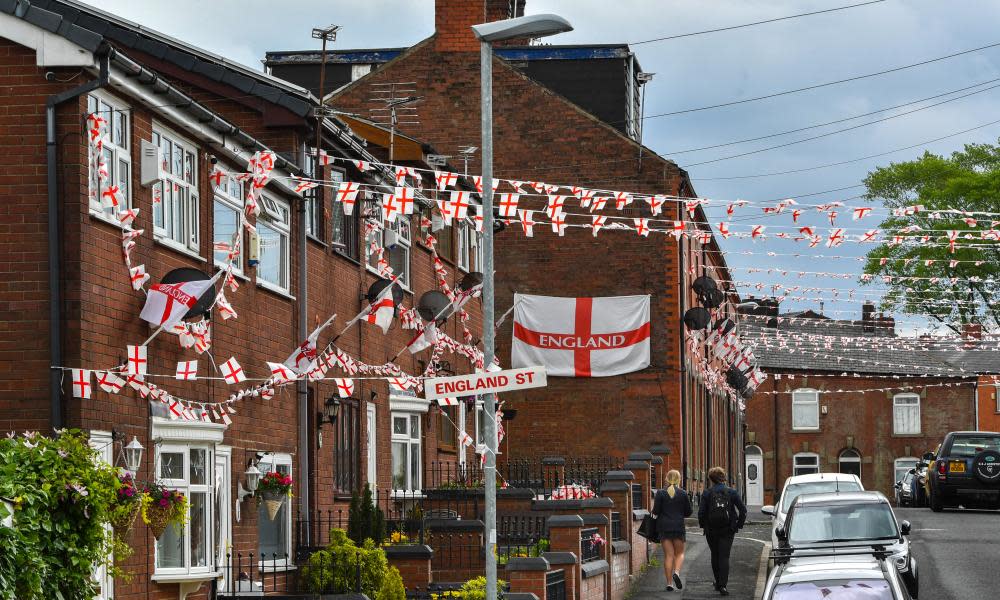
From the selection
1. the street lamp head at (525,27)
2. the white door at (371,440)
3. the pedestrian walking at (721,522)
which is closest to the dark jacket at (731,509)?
the pedestrian walking at (721,522)

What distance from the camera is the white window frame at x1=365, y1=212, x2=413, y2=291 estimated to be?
24.0 meters

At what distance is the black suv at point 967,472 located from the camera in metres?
32.8

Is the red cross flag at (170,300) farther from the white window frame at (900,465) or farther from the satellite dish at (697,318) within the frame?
the white window frame at (900,465)

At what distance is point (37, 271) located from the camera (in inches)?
564

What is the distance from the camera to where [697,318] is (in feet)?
116

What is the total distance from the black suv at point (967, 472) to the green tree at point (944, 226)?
2487 centimetres

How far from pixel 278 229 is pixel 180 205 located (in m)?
3.23

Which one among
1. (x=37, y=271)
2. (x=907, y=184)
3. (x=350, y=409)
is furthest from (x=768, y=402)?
(x=37, y=271)

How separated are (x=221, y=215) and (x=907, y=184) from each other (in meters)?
50.3

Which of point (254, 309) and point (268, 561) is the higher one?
point (254, 309)

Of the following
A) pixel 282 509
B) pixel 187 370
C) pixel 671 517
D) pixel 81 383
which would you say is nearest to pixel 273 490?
pixel 282 509

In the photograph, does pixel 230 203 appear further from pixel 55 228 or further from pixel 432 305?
pixel 432 305

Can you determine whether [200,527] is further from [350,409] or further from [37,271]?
[350,409]

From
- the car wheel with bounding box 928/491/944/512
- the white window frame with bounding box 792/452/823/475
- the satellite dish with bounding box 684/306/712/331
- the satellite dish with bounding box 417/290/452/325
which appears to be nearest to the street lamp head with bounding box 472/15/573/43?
the satellite dish with bounding box 417/290/452/325
